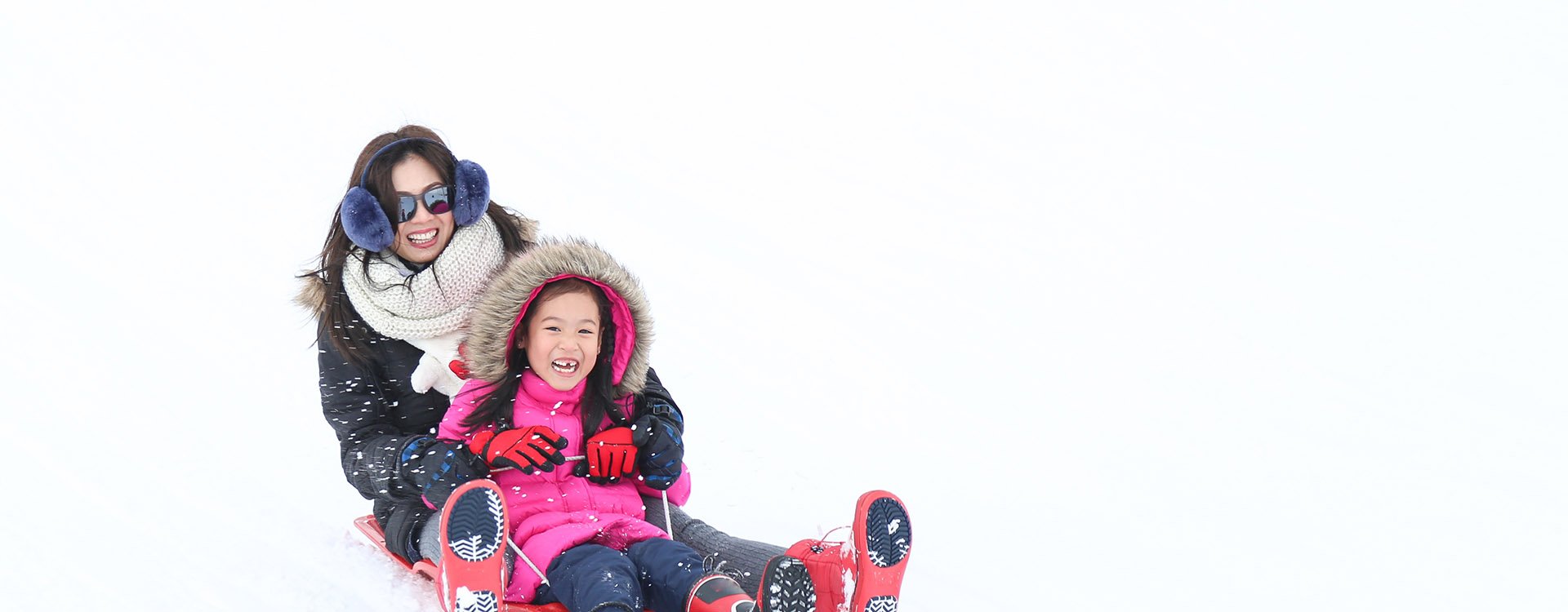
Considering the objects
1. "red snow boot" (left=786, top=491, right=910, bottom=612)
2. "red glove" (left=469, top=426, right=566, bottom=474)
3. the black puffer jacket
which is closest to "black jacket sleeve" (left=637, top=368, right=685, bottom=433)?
the black puffer jacket

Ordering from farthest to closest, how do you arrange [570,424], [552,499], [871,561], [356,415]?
1. [356,415]
2. [570,424]
3. [552,499]
4. [871,561]

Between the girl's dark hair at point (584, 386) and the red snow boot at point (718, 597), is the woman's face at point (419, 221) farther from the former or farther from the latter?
the red snow boot at point (718, 597)

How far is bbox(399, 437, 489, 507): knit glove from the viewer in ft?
8.25

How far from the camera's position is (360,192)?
2.67 metres

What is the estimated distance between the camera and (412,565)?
9.26 ft

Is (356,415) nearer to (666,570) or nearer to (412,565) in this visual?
(412,565)

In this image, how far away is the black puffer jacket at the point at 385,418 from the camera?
2697mm

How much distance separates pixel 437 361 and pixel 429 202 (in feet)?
1.13

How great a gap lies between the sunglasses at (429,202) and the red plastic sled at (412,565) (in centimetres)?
72

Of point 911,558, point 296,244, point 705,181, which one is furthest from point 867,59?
point 911,558

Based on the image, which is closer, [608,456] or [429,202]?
[608,456]

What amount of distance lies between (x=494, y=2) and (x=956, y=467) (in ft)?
26.8

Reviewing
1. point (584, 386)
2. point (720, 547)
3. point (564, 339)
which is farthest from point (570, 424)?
point (720, 547)

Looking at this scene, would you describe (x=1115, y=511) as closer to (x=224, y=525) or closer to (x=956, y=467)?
(x=956, y=467)
